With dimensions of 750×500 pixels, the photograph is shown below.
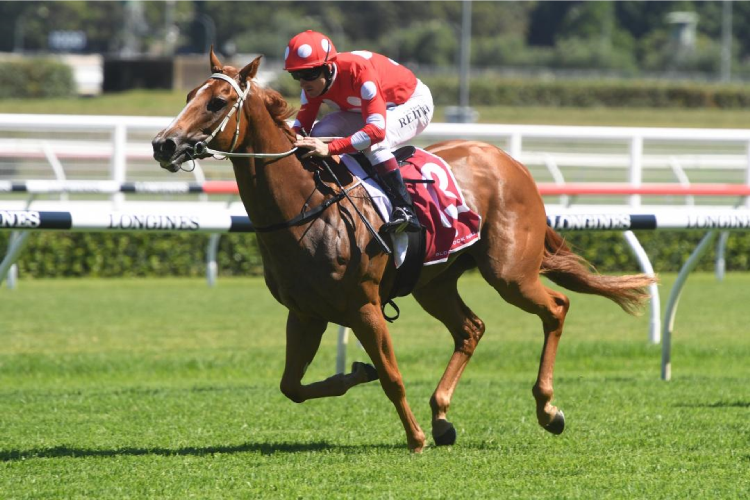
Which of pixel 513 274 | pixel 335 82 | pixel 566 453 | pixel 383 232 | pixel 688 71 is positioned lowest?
pixel 688 71

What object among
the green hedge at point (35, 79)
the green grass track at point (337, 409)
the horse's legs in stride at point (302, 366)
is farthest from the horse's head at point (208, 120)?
the green hedge at point (35, 79)

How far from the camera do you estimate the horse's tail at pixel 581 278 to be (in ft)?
19.8

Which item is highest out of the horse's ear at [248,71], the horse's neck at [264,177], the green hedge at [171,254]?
the horse's ear at [248,71]

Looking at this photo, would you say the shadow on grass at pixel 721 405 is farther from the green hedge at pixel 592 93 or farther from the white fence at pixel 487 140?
the green hedge at pixel 592 93

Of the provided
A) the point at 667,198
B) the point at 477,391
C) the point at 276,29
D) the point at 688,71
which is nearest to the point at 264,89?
the point at 477,391

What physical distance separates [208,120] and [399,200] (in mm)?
948

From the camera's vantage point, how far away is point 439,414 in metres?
5.19

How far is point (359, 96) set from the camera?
16.7ft

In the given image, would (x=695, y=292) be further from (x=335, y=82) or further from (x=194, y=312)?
(x=335, y=82)

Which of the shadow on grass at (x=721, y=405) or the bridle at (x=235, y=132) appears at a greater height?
the bridle at (x=235, y=132)

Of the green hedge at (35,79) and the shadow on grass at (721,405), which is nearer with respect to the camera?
the shadow on grass at (721,405)

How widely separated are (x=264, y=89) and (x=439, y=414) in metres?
→ 1.56

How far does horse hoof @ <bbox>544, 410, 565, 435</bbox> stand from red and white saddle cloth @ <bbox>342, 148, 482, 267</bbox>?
2.75ft

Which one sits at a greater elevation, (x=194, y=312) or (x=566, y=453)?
(x=566, y=453)
